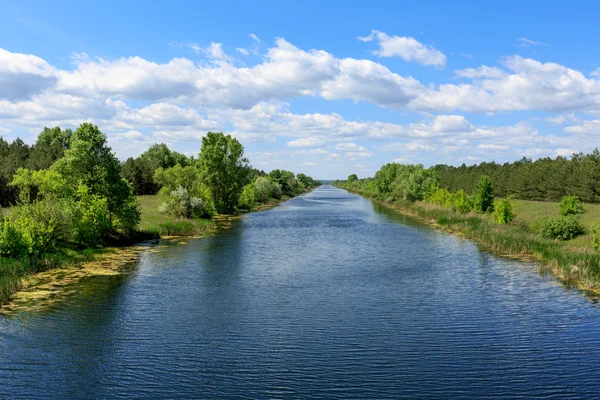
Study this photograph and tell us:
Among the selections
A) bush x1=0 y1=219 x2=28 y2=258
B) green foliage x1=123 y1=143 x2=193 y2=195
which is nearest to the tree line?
bush x1=0 y1=219 x2=28 y2=258

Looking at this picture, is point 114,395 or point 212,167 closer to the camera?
point 114,395

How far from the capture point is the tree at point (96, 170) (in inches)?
1916

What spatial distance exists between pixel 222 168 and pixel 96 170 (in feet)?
151

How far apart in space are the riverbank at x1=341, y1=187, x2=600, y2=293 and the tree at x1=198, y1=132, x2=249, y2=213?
44890mm

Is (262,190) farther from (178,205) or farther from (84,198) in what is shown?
(84,198)

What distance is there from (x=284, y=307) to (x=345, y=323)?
4531mm

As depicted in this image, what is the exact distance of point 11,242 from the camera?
33844mm

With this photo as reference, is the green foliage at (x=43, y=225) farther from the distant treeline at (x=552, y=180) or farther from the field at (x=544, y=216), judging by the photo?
the distant treeline at (x=552, y=180)

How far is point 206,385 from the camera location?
16.9 metres

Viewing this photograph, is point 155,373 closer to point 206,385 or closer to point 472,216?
point 206,385

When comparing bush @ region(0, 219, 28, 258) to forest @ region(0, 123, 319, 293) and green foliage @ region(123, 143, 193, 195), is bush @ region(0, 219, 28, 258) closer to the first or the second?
forest @ region(0, 123, 319, 293)

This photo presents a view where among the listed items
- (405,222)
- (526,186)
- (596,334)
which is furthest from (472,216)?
(526,186)

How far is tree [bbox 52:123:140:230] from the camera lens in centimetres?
4866

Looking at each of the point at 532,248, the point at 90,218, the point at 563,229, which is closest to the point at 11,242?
the point at 90,218
